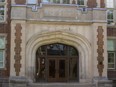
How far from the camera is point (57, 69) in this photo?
76.8ft

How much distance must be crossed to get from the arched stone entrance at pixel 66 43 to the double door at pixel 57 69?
133cm

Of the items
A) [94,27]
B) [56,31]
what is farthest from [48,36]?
[94,27]

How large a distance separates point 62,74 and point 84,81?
188 cm

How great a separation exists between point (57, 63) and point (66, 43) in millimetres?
1699

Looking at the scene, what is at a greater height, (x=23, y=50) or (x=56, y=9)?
(x=56, y=9)

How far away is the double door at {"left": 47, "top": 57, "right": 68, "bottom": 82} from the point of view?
23375 millimetres

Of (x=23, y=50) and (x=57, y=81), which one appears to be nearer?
(x=23, y=50)

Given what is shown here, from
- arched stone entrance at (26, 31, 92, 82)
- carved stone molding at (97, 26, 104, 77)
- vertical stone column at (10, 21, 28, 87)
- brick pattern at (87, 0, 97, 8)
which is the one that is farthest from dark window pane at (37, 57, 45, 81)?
brick pattern at (87, 0, 97, 8)

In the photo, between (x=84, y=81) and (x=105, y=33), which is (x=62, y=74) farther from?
(x=105, y=33)

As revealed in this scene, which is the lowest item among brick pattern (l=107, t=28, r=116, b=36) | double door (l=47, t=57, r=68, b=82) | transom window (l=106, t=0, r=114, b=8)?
double door (l=47, t=57, r=68, b=82)

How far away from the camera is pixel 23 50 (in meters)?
21.5

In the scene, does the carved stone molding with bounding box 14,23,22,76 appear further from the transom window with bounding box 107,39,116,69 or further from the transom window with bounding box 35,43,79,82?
the transom window with bounding box 107,39,116,69

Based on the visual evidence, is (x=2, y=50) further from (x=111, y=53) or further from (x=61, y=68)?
(x=111, y=53)

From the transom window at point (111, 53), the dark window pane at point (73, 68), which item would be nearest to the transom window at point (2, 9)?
the dark window pane at point (73, 68)
